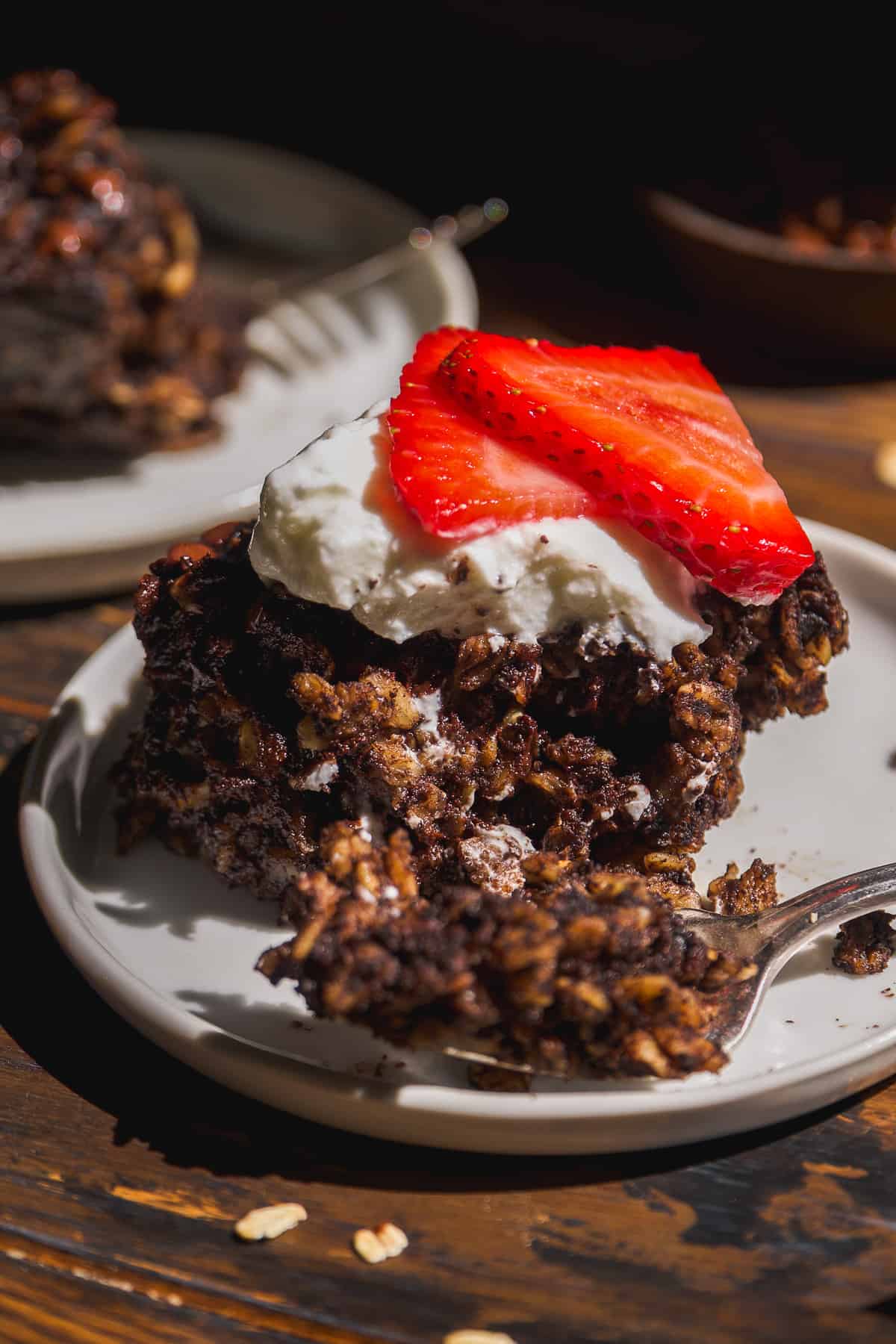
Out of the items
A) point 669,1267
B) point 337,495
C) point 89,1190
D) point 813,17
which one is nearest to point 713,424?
point 337,495

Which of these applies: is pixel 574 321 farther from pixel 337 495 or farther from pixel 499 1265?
pixel 499 1265

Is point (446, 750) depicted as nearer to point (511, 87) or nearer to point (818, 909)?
point (818, 909)

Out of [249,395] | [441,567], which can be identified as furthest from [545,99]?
[441,567]

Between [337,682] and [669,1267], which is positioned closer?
[669,1267]

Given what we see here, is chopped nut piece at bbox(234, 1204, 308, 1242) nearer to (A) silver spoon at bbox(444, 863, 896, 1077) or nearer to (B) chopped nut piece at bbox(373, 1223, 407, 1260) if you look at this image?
(B) chopped nut piece at bbox(373, 1223, 407, 1260)

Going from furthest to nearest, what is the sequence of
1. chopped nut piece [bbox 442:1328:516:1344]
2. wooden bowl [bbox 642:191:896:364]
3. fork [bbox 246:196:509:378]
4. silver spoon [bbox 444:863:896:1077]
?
1. fork [bbox 246:196:509:378]
2. wooden bowl [bbox 642:191:896:364]
3. silver spoon [bbox 444:863:896:1077]
4. chopped nut piece [bbox 442:1328:516:1344]

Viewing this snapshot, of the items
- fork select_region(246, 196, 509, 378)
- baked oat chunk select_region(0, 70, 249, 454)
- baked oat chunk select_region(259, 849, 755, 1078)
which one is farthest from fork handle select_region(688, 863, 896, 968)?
fork select_region(246, 196, 509, 378)

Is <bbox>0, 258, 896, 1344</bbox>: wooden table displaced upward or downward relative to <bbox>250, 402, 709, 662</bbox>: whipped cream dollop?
downward
